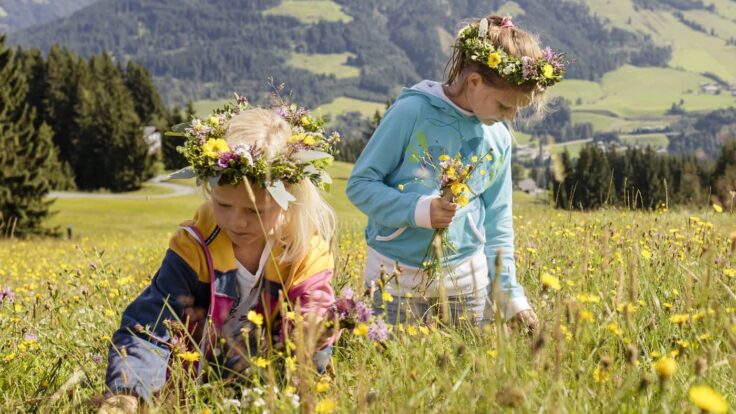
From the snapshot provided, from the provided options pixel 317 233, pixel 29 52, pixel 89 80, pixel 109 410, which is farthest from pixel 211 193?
pixel 29 52

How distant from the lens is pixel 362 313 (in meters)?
2.39

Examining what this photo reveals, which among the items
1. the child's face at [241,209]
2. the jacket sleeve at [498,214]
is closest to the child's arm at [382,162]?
the jacket sleeve at [498,214]

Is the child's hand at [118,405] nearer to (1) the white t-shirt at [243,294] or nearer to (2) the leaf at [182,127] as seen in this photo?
(1) the white t-shirt at [243,294]

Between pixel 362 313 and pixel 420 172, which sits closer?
pixel 362 313

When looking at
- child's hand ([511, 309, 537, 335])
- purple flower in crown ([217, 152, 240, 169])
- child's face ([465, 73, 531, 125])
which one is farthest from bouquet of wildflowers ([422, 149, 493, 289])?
purple flower in crown ([217, 152, 240, 169])

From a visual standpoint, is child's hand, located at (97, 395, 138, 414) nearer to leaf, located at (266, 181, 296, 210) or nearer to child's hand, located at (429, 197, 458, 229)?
leaf, located at (266, 181, 296, 210)

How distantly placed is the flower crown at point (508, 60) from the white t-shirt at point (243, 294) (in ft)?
5.91

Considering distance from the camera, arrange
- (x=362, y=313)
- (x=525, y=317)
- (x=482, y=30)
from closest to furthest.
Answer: (x=362, y=313) < (x=525, y=317) < (x=482, y=30)

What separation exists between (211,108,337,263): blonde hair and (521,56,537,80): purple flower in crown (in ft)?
4.93

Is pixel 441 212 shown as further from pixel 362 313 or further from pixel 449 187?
pixel 362 313

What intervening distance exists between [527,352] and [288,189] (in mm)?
1430

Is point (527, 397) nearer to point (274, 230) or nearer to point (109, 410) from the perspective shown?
point (109, 410)

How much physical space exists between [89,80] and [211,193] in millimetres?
75604

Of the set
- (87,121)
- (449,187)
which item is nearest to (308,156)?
(449,187)
